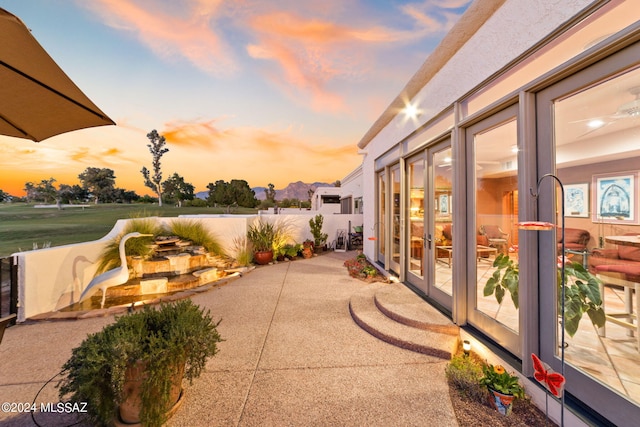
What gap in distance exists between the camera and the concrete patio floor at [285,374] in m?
1.86

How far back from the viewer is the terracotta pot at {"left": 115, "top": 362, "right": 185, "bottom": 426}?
1.58 meters

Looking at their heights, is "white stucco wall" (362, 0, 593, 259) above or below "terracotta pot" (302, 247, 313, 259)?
above

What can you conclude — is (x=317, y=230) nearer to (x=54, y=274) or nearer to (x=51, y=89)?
(x=54, y=274)

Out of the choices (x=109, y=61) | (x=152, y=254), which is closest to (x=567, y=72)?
(x=152, y=254)

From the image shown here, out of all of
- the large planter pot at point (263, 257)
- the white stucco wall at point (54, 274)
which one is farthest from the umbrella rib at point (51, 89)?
the large planter pot at point (263, 257)

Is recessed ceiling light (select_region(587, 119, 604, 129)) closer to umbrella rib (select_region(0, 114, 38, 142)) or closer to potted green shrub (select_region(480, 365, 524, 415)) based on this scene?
potted green shrub (select_region(480, 365, 524, 415))

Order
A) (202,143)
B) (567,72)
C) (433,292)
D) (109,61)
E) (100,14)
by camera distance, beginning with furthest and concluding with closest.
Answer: (202,143) < (109,61) < (100,14) < (433,292) < (567,72)

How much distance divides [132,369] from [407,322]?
288cm

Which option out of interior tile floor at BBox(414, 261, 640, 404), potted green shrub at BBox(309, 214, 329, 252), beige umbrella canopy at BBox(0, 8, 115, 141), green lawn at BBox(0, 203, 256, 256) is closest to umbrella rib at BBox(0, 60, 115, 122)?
beige umbrella canopy at BBox(0, 8, 115, 141)

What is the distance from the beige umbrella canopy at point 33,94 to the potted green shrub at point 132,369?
183 centimetres

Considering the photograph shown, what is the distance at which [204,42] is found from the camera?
6.73m

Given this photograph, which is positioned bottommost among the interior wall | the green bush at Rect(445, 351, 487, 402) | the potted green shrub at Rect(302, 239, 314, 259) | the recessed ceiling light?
the green bush at Rect(445, 351, 487, 402)

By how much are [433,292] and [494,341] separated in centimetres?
121

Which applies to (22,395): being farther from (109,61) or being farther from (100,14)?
(109,61)
